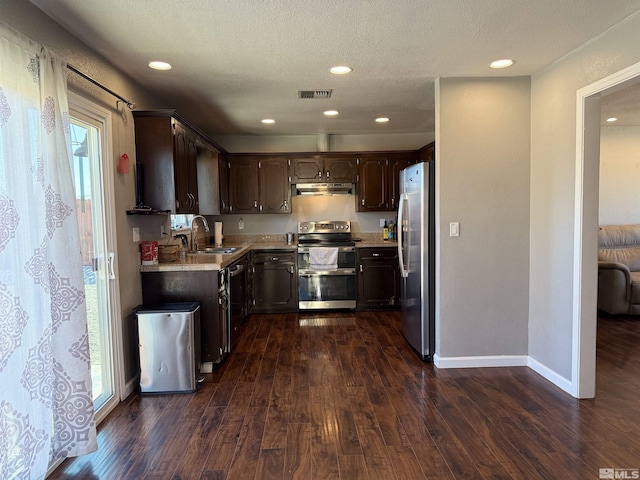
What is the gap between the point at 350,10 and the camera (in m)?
2.08

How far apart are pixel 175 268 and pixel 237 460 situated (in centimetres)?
157

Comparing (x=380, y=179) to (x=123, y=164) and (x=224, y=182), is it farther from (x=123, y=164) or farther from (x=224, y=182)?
(x=123, y=164)

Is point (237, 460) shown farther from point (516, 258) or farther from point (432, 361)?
point (516, 258)

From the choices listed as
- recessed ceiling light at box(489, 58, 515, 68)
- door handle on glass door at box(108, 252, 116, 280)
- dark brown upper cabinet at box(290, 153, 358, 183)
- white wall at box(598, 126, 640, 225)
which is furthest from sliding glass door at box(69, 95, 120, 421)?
white wall at box(598, 126, 640, 225)

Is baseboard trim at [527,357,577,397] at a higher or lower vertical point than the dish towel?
lower

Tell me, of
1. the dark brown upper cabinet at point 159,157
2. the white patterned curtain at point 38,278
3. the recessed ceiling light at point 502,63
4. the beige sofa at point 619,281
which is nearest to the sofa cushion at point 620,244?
the beige sofa at point 619,281

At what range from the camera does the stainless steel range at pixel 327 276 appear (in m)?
5.08

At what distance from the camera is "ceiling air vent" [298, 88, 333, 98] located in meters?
3.51

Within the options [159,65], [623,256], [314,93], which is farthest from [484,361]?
[159,65]

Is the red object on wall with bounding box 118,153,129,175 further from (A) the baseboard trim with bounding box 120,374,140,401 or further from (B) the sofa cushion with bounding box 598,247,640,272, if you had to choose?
(B) the sofa cushion with bounding box 598,247,640,272

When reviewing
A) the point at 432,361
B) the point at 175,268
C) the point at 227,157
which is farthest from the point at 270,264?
the point at 432,361

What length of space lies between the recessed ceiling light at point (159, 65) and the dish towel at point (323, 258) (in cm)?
280

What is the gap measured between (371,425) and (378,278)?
2.85 metres

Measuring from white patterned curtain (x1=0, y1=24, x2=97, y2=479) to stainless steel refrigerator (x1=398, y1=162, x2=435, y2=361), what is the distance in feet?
8.33
